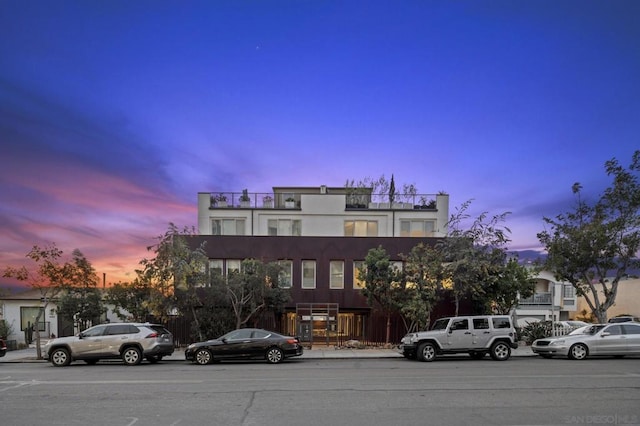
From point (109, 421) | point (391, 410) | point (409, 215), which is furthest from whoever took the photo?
point (409, 215)

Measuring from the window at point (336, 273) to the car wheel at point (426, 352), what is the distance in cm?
1011

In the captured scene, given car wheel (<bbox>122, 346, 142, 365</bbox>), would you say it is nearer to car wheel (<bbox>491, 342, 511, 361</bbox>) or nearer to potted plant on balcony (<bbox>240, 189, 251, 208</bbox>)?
car wheel (<bbox>491, 342, 511, 361</bbox>)

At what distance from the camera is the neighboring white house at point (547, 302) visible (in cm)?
4234

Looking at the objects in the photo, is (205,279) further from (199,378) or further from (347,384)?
(347,384)

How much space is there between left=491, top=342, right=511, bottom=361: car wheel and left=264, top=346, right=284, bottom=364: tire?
311 inches

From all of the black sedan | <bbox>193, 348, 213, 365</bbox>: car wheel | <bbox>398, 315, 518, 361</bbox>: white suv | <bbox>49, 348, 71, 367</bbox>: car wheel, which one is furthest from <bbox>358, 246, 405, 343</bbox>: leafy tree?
<bbox>49, 348, 71, 367</bbox>: car wheel

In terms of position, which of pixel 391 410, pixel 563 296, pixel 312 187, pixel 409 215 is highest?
pixel 312 187

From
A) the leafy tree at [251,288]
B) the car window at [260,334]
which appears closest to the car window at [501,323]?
the car window at [260,334]

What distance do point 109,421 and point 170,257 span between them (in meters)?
13.6

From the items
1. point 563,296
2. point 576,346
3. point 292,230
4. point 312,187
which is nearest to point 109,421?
point 576,346

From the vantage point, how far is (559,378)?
11953mm

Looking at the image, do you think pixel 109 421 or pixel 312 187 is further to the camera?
pixel 312 187

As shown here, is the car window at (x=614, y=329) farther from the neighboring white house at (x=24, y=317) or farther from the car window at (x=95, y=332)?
the neighboring white house at (x=24, y=317)

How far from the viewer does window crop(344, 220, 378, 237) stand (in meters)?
33.9
